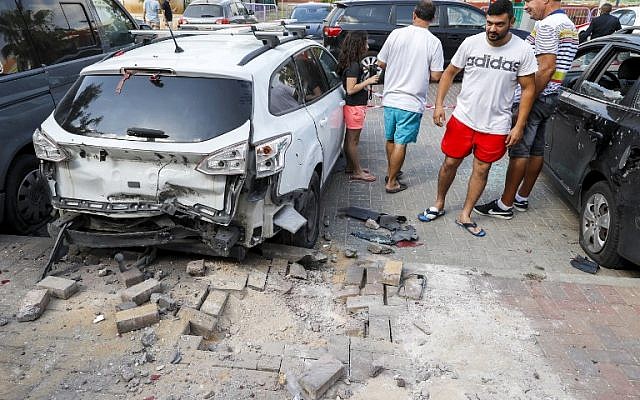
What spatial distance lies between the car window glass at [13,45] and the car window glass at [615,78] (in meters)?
5.44

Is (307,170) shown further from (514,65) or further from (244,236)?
(514,65)

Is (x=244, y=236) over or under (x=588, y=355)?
over

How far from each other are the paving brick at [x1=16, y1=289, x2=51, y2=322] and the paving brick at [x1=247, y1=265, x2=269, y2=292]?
1.37 meters

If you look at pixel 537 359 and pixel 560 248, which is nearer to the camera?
pixel 537 359

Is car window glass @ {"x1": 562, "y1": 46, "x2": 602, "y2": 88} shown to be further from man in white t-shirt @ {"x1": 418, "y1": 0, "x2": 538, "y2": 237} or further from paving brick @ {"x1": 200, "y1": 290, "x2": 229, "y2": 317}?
paving brick @ {"x1": 200, "y1": 290, "x2": 229, "y2": 317}

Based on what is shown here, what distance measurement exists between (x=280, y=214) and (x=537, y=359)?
2012 millimetres

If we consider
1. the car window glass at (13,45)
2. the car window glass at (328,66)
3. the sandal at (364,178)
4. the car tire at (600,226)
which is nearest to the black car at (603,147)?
the car tire at (600,226)

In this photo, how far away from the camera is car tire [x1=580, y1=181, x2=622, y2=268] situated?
424cm

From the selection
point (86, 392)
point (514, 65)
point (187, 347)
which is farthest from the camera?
point (514, 65)

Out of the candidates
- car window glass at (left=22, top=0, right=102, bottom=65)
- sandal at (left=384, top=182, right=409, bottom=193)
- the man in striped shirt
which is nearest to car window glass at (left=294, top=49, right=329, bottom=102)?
sandal at (left=384, top=182, right=409, bottom=193)

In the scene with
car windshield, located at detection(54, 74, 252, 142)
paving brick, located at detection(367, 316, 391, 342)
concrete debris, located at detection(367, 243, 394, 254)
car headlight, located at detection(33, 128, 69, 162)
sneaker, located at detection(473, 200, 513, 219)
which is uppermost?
car windshield, located at detection(54, 74, 252, 142)

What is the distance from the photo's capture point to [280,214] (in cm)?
386

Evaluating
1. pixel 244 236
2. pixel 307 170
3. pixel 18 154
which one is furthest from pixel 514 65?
pixel 18 154

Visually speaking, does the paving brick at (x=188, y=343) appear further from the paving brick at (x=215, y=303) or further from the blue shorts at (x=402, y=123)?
the blue shorts at (x=402, y=123)
